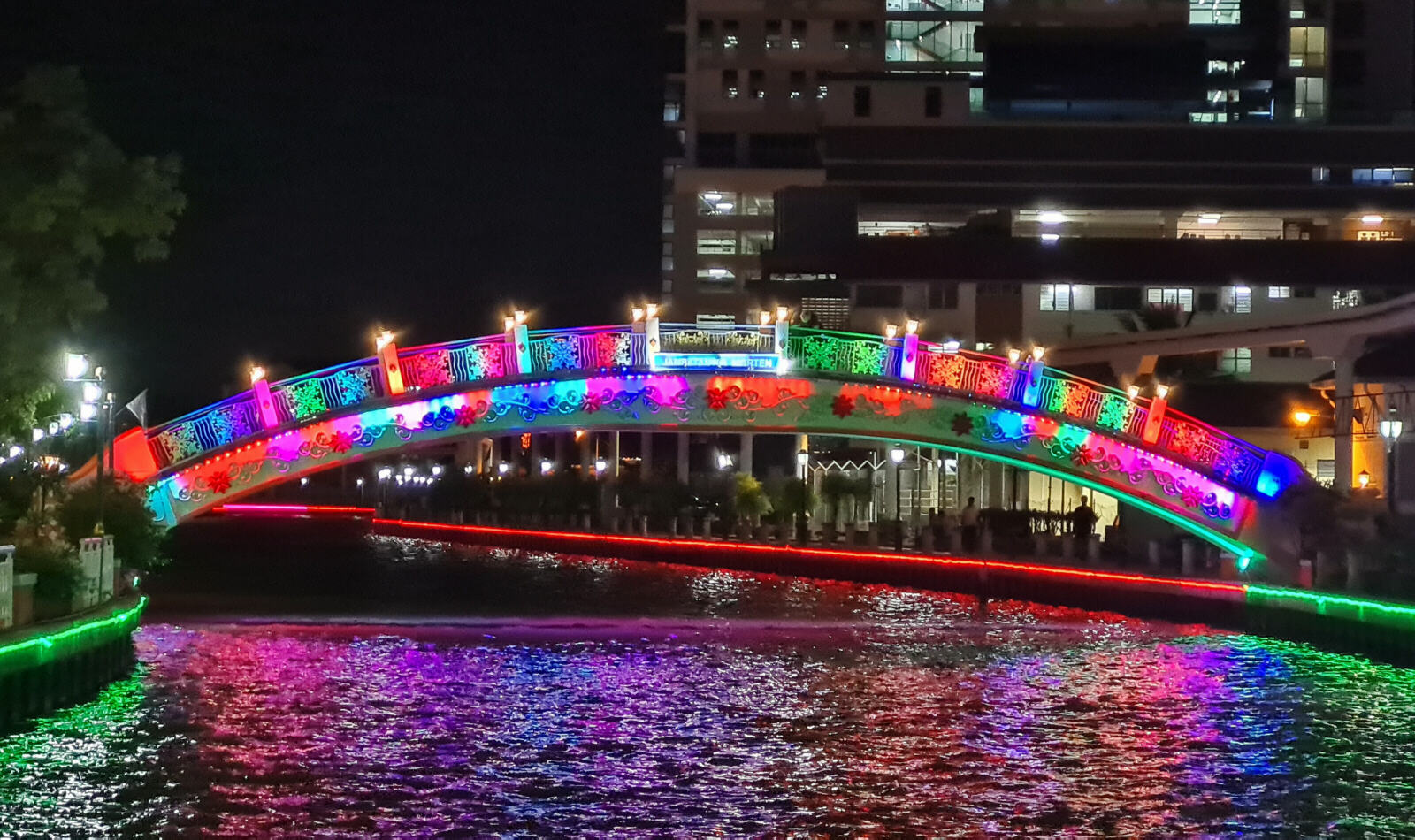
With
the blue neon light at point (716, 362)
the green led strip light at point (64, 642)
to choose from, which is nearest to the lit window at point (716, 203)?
the blue neon light at point (716, 362)

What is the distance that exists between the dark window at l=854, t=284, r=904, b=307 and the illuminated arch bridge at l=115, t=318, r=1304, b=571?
38934 mm

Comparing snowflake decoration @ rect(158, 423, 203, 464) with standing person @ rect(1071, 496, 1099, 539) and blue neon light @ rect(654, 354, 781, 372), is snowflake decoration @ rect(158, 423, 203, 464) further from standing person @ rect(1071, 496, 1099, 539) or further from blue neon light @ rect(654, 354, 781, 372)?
standing person @ rect(1071, 496, 1099, 539)

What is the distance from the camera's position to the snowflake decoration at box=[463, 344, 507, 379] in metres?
35.3

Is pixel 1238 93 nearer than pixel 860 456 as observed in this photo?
No

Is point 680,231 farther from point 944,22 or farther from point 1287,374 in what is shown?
point 1287,374

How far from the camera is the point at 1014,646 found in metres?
33.4

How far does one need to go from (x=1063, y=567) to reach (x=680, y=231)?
63.4m

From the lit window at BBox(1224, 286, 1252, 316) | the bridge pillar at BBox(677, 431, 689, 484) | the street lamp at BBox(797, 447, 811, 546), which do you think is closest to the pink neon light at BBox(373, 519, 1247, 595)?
the street lamp at BBox(797, 447, 811, 546)

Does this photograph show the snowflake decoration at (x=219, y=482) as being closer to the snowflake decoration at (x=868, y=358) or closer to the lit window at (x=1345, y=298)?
the snowflake decoration at (x=868, y=358)

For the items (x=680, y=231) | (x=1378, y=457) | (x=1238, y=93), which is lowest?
(x=1378, y=457)

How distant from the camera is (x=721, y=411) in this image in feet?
119

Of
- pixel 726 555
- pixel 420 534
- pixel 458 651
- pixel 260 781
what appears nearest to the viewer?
pixel 260 781

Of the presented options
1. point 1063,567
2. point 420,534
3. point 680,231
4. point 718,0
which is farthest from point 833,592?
point 718,0

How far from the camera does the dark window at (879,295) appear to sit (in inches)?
3002
